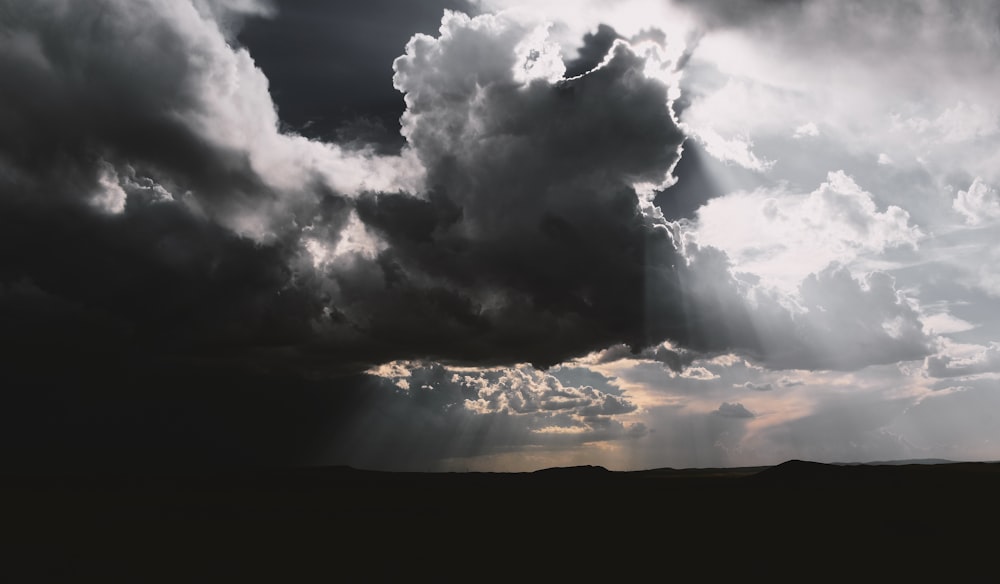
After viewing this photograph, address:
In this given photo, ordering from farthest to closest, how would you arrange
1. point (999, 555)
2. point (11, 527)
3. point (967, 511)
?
point (11, 527) → point (967, 511) → point (999, 555)

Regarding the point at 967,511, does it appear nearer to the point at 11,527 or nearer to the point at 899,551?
the point at 899,551

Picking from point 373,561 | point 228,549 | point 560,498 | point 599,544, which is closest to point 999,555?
point 599,544

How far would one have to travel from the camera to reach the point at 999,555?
7544cm

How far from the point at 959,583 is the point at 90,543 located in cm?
12424

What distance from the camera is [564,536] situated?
97.4 meters

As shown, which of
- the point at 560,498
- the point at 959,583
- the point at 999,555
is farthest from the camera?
the point at 560,498

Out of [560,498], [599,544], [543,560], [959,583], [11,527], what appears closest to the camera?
[959,583]

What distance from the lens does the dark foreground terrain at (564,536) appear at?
75.8 meters

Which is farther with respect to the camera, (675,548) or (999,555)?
(675,548)

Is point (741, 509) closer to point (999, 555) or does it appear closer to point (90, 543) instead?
point (999, 555)

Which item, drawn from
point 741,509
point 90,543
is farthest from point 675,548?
point 90,543

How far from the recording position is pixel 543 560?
80750mm

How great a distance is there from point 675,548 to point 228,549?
66.0m

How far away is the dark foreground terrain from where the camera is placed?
75812 mm
